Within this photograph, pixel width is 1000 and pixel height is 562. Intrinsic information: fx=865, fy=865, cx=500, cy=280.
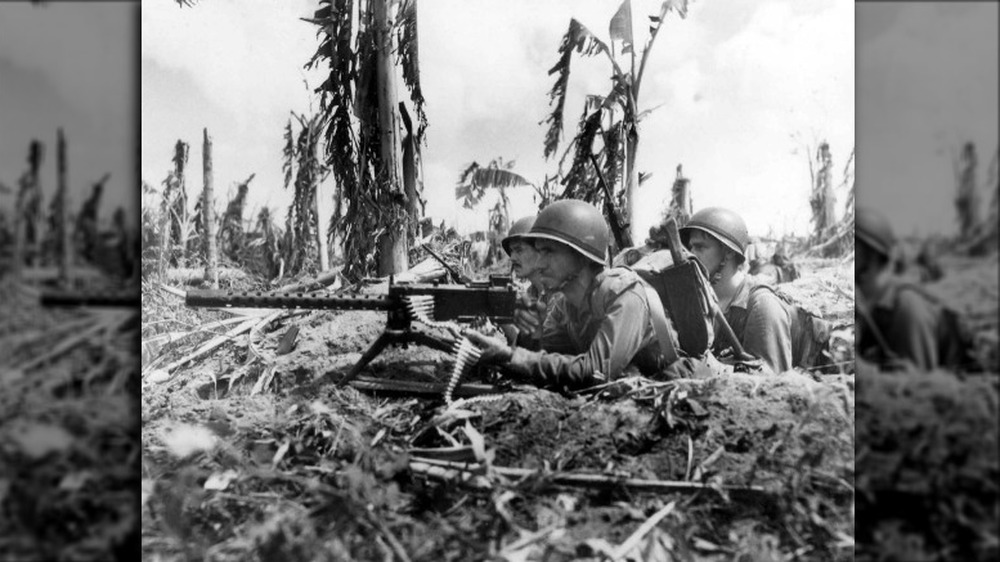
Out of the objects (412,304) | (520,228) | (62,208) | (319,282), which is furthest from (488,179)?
(62,208)

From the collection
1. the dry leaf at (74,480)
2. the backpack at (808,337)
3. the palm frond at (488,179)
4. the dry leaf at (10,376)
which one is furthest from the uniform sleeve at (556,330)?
the dry leaf at (10,376)

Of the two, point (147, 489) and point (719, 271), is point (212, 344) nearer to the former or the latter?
point (147, 489)

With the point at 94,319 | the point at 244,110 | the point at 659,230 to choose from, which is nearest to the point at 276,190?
the point at 244,110

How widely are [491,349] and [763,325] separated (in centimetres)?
148

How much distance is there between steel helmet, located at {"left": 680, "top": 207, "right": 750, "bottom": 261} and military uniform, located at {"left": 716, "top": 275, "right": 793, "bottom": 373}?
0.23 meters

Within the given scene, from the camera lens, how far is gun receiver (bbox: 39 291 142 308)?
518cm

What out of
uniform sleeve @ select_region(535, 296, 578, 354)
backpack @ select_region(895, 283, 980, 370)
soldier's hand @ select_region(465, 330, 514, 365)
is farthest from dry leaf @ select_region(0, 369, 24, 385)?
backpack @ select_region(895, 283, 980, 370)

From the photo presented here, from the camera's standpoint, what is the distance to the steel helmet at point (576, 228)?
185 inches

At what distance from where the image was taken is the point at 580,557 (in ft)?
13.9

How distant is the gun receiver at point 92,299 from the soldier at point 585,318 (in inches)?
86.0

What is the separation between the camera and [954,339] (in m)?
4.57

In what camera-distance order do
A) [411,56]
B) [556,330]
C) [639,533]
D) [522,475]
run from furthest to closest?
[411,56] < [556,330] < [522,475] < [639,533]

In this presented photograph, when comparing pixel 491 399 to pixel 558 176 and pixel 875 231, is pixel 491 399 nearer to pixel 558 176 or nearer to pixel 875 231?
pixel 558 176

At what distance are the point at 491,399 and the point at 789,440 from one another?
156 centimetres
